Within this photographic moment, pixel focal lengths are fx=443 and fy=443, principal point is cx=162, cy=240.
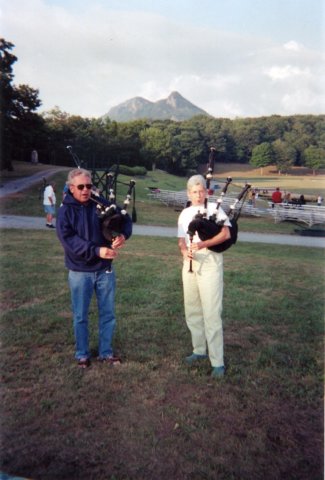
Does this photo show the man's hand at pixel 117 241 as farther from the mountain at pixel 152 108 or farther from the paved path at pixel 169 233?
the paved path at pixel 169 233

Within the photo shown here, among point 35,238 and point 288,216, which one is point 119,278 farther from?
point 288,216

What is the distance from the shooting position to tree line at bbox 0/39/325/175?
14219 mm

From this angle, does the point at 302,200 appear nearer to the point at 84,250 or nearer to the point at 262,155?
the point at 262,155

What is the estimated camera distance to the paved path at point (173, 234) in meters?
15.6

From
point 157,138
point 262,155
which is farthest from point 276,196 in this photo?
point 157,138

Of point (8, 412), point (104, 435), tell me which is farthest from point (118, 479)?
point (8, 412)

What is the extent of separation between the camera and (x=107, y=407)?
12.6 ft

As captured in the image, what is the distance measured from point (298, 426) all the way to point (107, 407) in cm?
161

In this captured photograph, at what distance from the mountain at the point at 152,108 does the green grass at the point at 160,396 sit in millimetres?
5232

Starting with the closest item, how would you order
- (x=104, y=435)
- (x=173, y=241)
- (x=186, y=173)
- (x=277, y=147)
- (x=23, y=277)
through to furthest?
(x=104, y=435) < (x=23, y=277) < (x=173, y=241) < (x=277, y=147) < (x=186, y=173)

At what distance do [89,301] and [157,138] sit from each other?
18.4 metres

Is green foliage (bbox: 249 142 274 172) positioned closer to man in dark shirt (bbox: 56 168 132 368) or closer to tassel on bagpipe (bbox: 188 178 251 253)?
tassel on bagpipe (bbox: 188 178 251 253)

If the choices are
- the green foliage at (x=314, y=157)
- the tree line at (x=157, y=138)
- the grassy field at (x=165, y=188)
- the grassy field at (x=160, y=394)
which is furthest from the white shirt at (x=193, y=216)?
the grassy field at (x=165, y=188)

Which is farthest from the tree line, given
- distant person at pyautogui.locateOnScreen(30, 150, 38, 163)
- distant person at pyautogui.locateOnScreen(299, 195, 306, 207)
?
distant person at pyautogui.locateOnScreen(299, 195, 306, 207)
